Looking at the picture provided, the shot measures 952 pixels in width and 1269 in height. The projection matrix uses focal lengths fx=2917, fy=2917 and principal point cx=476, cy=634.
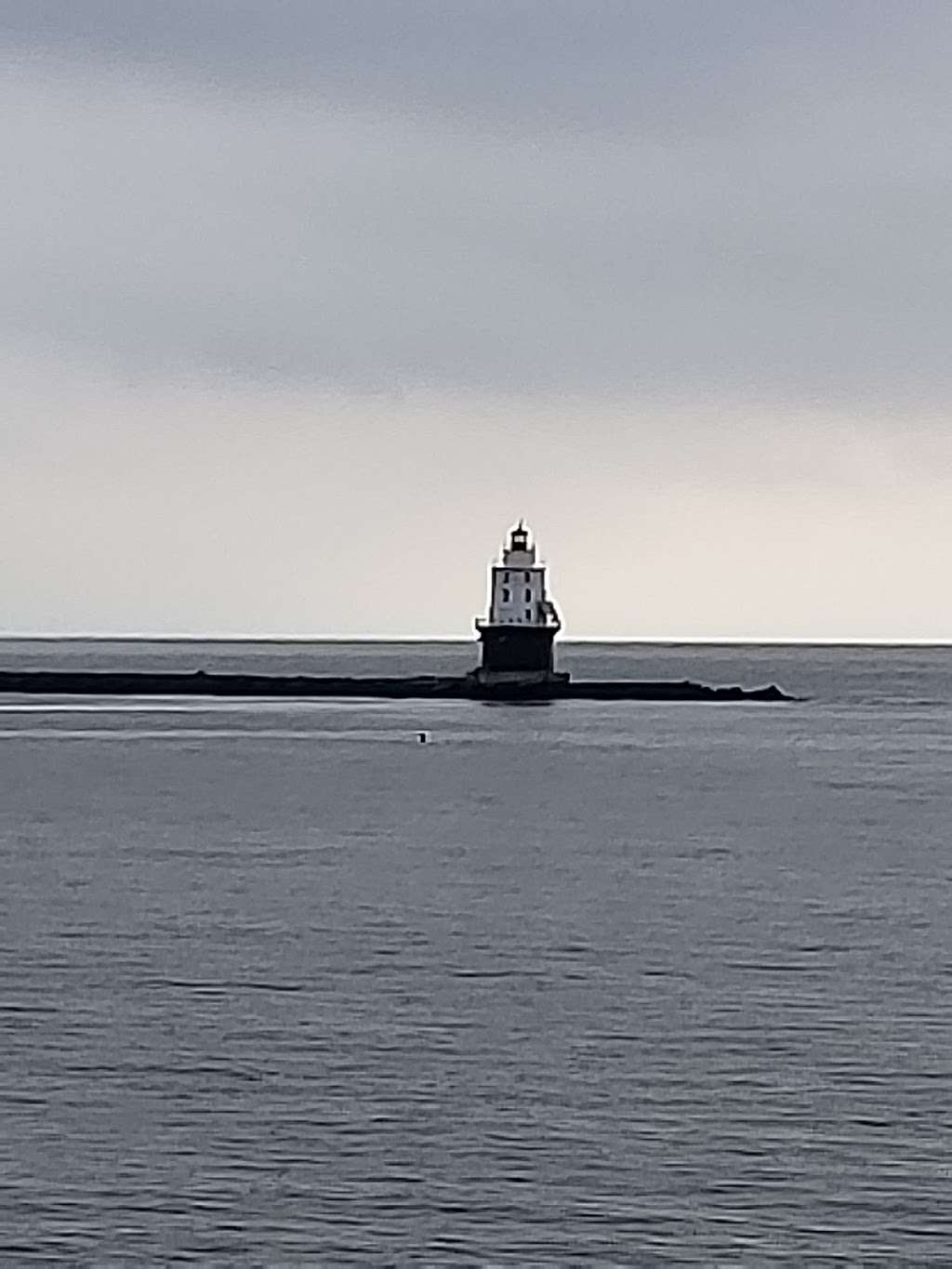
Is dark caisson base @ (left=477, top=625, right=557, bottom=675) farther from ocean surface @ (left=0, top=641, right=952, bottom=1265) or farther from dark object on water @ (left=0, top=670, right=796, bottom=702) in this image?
ocean surface @ (left=0, top=641, right=952, bottom=1265)

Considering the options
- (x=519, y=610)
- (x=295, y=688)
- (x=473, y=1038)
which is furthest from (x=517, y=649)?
(x=473, y=1038)

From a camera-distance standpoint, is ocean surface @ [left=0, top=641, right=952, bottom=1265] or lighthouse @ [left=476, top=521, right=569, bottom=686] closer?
ocean surface @ [left=0, top=641, right=952, bottom=1265]

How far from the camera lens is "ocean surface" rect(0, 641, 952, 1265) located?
2656 centimetres

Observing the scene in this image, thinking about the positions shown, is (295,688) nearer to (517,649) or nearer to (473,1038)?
(517,649)

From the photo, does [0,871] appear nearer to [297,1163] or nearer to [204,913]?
[204,913]

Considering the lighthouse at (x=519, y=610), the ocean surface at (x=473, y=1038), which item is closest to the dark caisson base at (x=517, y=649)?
the lighthouse at (x=519, y=610)

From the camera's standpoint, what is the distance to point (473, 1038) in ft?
116

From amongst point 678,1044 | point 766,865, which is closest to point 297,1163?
point 678,1044

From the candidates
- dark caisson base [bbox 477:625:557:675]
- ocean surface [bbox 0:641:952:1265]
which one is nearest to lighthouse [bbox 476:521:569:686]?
dark caisson base [bbox 477:625:557:675]

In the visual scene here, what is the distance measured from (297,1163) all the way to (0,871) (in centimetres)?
3038

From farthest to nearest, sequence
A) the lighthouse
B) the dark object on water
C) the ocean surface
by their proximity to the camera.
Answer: the dark object on water → the lighthouse → the ocean surface

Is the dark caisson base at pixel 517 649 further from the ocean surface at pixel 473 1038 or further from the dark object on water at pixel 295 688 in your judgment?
the ocean surface at pixel 473 1038

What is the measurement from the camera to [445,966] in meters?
42.3

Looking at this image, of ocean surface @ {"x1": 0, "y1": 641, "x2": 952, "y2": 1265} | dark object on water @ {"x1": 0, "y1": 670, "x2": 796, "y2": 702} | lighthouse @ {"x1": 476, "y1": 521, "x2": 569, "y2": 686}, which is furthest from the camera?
dark object on water @ {"x1": 0, "y1": 670, "x2": 796, "y2": 702}
